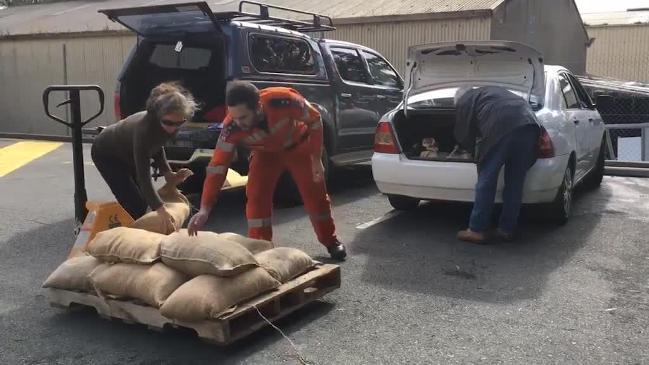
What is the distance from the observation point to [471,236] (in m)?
5.84

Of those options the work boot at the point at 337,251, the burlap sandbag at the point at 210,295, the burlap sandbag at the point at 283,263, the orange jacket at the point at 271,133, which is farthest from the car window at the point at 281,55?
the burlap sandbag at the point at 210,295

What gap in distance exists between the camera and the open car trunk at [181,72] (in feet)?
23.3

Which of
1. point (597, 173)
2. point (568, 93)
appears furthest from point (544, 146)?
point (597, 173)

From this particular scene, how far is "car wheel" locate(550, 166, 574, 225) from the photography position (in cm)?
620

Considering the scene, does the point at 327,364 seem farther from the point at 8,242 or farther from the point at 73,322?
the point at 8,242

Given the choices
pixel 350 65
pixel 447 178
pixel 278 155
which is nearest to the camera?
pixel 278 155

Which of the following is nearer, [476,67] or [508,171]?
[508,171]

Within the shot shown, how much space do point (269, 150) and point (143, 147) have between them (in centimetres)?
92

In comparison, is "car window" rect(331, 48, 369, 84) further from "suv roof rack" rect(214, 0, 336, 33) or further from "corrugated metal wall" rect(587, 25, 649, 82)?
"corrugated metal wall" rect(587, 25, 649, 82)

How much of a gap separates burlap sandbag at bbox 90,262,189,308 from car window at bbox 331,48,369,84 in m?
5.05

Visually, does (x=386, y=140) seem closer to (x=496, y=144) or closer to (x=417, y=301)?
(x=496, y=144)

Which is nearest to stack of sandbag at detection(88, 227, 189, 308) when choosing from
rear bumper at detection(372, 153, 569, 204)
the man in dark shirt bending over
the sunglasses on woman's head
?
the sunglasses on woman's head

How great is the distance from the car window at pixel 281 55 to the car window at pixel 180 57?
551mm

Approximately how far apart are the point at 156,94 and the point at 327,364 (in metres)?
2.29
